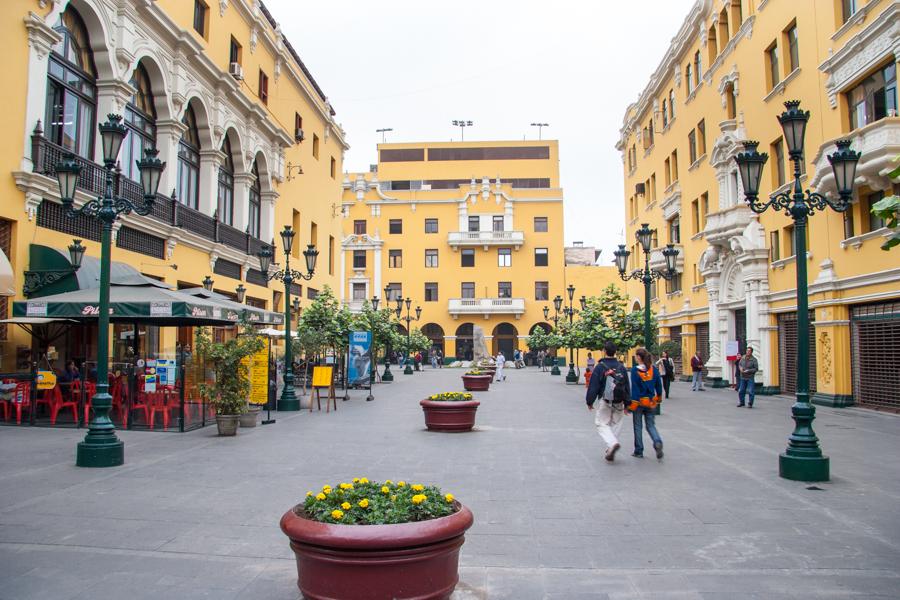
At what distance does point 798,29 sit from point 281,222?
22.1 m

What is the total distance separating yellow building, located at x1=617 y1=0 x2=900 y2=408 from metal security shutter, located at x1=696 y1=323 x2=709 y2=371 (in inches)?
4.0

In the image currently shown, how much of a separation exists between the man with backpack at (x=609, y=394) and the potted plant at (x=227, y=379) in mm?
6310

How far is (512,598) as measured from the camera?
Result: 4.55m

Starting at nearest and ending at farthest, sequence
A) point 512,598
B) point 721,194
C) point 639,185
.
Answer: point 512,598 → point 721,194 → point 639,185

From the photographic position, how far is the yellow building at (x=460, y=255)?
58031 millimetres

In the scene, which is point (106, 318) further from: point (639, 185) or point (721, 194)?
point (639, 185)

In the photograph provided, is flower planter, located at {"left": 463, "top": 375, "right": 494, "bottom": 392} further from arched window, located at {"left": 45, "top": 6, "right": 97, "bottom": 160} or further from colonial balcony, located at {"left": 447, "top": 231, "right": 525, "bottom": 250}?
colonial balcony, located at {"left": 447, "top": 231, "right": 525, "bottom": 250}

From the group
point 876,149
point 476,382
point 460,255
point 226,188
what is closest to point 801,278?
point 876,149

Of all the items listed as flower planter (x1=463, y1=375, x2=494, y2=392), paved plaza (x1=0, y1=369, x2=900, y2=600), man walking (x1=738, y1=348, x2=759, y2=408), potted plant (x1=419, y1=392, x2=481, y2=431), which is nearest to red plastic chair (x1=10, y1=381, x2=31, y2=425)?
paved plaza (x1=0, y1=369, x2=900, y2=600)

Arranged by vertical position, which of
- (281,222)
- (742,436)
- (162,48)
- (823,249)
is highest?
(162,48)

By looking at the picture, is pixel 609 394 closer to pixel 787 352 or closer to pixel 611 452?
pixel 611 452

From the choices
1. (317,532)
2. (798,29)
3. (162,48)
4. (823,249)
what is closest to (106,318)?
(317,532)

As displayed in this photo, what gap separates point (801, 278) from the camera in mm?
9125

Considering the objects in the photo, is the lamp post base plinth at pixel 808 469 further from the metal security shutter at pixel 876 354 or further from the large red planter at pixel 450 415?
the metal security shutter at pixel 876 354
